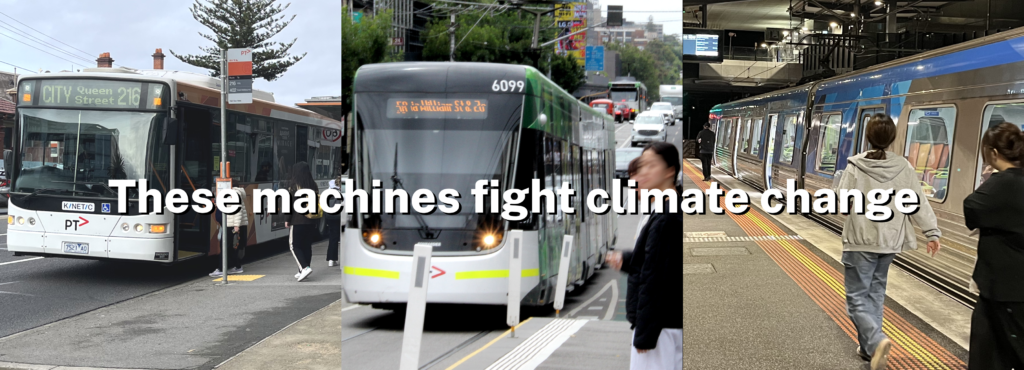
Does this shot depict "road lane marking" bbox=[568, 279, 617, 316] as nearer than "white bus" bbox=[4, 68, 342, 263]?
Yes

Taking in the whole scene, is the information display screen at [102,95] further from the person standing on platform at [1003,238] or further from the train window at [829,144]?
the person standing on platform at [1003,238]

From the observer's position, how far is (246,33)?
14.5ft

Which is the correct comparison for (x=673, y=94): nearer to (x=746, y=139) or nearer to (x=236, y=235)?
(x=746, y=139)

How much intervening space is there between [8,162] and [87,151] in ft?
1.54

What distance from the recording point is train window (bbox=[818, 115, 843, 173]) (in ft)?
13.3

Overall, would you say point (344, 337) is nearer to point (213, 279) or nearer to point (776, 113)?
point (213, 279)

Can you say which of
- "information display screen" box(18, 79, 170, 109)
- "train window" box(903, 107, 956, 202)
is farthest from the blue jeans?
"information display screen" box(18, 79, 170, 109)

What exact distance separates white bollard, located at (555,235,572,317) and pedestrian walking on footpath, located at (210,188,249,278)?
2426 mm

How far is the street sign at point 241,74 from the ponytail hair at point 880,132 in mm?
3126

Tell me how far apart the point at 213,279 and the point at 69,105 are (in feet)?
3.97

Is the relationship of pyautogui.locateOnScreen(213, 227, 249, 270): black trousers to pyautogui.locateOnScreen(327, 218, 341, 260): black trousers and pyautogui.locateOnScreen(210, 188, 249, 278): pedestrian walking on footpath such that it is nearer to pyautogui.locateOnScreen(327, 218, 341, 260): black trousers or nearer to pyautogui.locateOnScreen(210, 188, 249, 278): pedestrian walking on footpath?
pyautogui.locateOnScreen(210, 188, 249, 278): pedestrian walking on footpath

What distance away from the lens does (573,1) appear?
2.56 metres

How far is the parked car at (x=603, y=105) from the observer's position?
8.12 feet

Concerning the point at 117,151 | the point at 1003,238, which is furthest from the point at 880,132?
the point at 117,151
